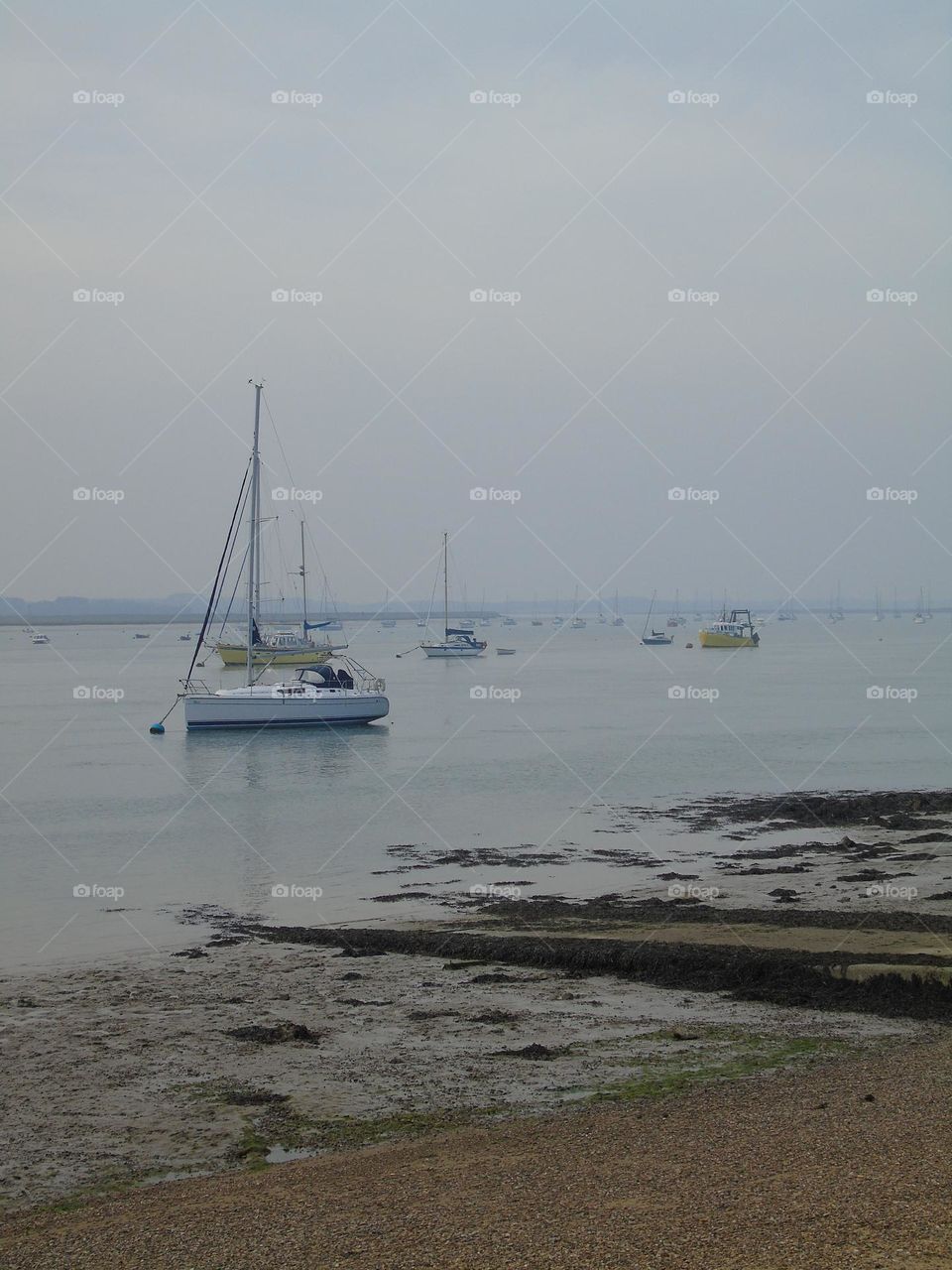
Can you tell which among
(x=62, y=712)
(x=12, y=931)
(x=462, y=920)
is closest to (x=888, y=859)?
(x=462, y=920)

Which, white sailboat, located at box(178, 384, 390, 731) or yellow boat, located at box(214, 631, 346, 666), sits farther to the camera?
yellow boat, located at box(214, 631, 346, 666)

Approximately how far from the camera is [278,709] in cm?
5097

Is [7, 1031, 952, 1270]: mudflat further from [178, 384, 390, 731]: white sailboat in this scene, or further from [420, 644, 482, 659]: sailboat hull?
[420, 644, 482, 659]: sailboat hull

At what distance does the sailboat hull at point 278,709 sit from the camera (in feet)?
165

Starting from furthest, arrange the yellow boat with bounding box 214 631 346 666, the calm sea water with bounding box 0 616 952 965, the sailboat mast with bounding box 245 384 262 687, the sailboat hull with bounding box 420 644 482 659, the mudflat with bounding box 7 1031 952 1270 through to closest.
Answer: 1. the sailboat hull with bounding box 420 644 482 659
2. the yellow boat with bounding box 214 631 346 666
3. the sailboat mast with bounding box 245 384 262 687
4. the calm sea water with bounding box 0 616 952 965
5. the mudflat with bounding box 7 1031 952 1270

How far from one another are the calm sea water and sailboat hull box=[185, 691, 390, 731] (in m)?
0.69

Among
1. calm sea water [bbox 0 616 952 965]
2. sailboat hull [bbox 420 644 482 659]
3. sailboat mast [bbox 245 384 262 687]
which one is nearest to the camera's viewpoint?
calm sea water [bbox 0 616 952 965]

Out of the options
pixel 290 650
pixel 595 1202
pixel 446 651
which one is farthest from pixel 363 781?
pixel 446 651

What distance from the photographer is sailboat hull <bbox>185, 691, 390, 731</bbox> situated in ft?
165

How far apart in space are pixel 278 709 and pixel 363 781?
12519 millimetres

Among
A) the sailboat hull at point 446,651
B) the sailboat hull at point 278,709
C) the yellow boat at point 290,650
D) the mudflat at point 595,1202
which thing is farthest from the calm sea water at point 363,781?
the sailboat hull at point 446,651

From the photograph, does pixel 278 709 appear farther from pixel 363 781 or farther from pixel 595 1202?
pixel 595 1202

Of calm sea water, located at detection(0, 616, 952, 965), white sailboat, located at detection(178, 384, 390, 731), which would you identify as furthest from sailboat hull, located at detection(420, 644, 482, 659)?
white sailboat, located at detection(178, 384, 390, 731)

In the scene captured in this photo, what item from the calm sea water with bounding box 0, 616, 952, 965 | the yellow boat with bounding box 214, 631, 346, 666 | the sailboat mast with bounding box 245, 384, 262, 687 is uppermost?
the sailboat mast with bounding box 245, 384, 262, 687
